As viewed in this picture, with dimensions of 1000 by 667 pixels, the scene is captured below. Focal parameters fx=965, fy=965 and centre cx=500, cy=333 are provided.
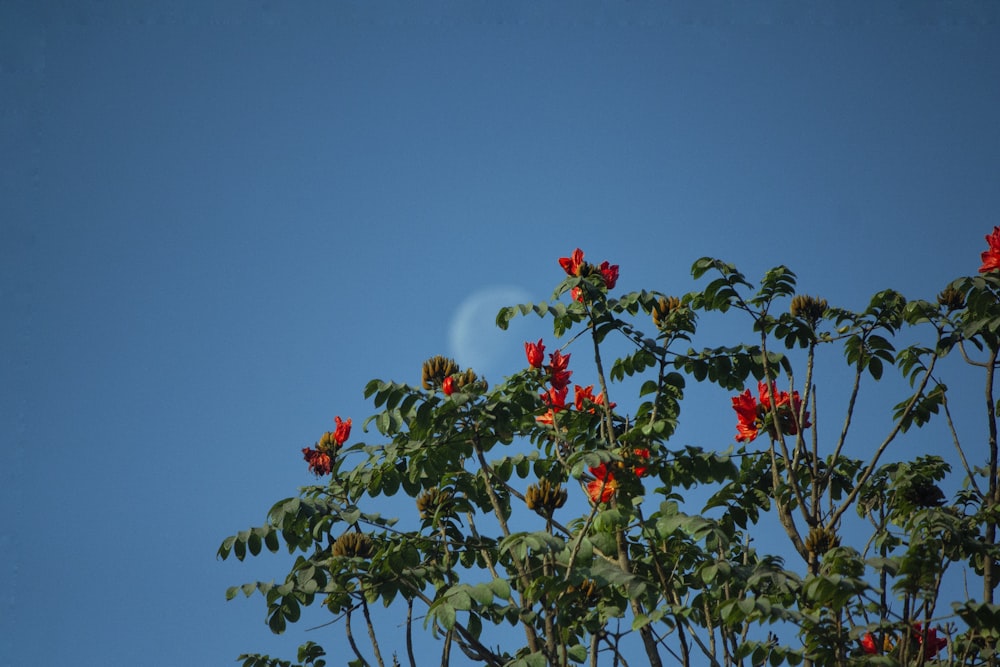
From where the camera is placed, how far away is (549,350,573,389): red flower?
414 cm

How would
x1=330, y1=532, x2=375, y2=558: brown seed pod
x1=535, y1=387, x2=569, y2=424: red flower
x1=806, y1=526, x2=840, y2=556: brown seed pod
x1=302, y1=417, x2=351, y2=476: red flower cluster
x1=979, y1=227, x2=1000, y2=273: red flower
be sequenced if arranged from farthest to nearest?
x1=302, y1=417, x2=351, y2=476: red flower cluster
x1=979, y1=227, x2=1000, y2=273: red flower
x1=535, y1=387, x2=569, y2=424: red flower
x1=330, y1=532, x2=375, y2=558: brown seed pod
x1=806, y1=526, x2=840, y2=556: brown seed pod

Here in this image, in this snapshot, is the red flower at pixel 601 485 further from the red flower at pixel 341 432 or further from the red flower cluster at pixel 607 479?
the red flower at pixel 341 432

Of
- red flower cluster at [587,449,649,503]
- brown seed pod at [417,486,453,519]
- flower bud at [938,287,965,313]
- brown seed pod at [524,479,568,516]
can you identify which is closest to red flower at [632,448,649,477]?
red flower cluster at [587,449,649,503]

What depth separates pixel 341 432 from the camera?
5.03 meters

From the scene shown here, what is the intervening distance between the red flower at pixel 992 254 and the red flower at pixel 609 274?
170cm

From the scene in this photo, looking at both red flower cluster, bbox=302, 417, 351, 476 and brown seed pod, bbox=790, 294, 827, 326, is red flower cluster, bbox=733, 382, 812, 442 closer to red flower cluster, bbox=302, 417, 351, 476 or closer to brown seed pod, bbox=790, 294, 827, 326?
brown seed pod, bbox=790, 294, 827, 326

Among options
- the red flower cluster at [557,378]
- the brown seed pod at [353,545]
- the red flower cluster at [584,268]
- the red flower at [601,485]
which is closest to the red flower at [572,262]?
the red flower cluster at [584,268]

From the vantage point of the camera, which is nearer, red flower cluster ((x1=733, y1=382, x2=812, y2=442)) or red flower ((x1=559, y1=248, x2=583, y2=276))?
red flower ((x1=559, y1=248, x2=583, y2=276))

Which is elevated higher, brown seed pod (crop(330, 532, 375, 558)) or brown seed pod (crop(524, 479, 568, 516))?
brown seed pod (crop(330, 532, 375, 558))

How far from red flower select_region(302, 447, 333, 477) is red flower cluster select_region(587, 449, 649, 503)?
164cm

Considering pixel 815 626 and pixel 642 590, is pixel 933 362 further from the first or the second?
pixel 642 590

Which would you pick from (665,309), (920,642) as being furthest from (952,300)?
(920,642)

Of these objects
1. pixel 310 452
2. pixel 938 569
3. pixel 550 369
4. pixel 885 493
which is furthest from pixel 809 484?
pixel 310 452

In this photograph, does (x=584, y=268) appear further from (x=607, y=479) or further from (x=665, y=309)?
(x=607, y=479)
